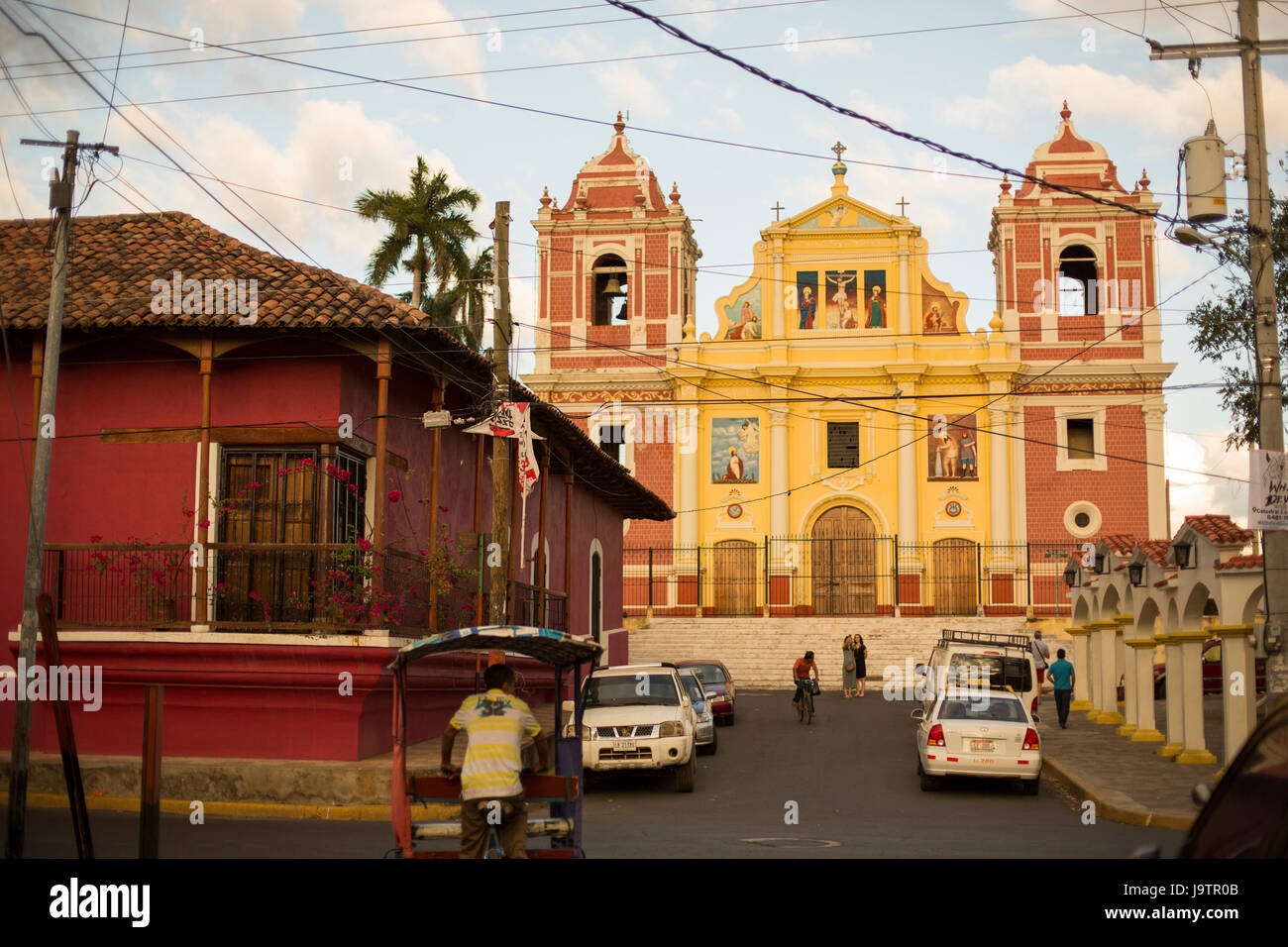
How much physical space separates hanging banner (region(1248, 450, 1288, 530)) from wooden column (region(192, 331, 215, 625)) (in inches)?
452

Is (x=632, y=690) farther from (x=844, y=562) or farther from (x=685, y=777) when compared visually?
(x=844, y=562)

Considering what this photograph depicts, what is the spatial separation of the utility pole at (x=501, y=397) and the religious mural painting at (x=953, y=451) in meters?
31.3

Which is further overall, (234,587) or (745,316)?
(745,316)

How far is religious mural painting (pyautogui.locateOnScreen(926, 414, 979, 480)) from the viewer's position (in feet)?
155

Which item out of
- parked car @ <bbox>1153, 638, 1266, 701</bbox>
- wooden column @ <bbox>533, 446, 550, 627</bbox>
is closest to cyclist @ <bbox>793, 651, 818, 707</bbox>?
wooden column @ <bbox>533, 446, 550, 627</bbox>

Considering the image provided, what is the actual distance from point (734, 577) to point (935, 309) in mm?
11792

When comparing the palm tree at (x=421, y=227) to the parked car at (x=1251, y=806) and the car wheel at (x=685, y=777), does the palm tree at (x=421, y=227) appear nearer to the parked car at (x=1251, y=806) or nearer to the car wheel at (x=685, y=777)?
the car wheel at (x=685, y=777)

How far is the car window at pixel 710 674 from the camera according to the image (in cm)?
2839

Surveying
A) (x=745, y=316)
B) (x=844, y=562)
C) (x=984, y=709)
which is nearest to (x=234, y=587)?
(x=984, y=709)

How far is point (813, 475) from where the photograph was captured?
4781cm

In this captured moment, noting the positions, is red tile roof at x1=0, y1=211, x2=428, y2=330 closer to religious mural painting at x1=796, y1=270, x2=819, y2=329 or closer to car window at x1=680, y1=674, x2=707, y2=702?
car window at x1=680, y1=674, x2=707, y2=702

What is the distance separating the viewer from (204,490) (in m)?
17.2

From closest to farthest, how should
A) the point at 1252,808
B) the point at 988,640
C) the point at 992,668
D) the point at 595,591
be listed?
the point at 1252,808 < the point at 992,668 < the point at 595,591 < the point at 988,640
